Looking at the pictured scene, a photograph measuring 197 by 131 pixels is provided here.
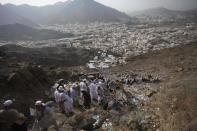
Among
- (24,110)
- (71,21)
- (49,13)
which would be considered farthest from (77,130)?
(49,13)

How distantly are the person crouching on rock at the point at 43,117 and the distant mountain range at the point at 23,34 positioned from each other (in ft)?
268

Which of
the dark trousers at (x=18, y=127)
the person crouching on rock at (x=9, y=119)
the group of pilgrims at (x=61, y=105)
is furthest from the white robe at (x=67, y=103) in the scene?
the person crouching on rock at (x=9, y=119)

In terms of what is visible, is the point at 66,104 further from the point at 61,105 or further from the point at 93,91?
the point at 93,91

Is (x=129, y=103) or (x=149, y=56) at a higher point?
(x=129, y=103)

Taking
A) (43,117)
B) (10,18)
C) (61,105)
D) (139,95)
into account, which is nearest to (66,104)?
(61,105)

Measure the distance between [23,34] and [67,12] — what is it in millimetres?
77022

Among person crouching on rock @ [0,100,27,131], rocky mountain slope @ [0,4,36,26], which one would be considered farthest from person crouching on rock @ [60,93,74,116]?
rocky mountain slope @ [0,4,36,26]

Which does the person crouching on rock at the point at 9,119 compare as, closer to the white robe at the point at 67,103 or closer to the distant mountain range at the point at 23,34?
the white robe at the point at 67,103

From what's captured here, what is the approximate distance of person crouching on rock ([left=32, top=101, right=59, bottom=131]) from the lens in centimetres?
1044

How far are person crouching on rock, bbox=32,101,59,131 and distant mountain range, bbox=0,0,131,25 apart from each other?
144859 millimetres

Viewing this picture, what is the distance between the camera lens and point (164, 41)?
2714 inches

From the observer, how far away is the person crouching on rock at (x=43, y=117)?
34.2 ft

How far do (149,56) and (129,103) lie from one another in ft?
97.7

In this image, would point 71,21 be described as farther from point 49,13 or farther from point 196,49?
point 196,49
